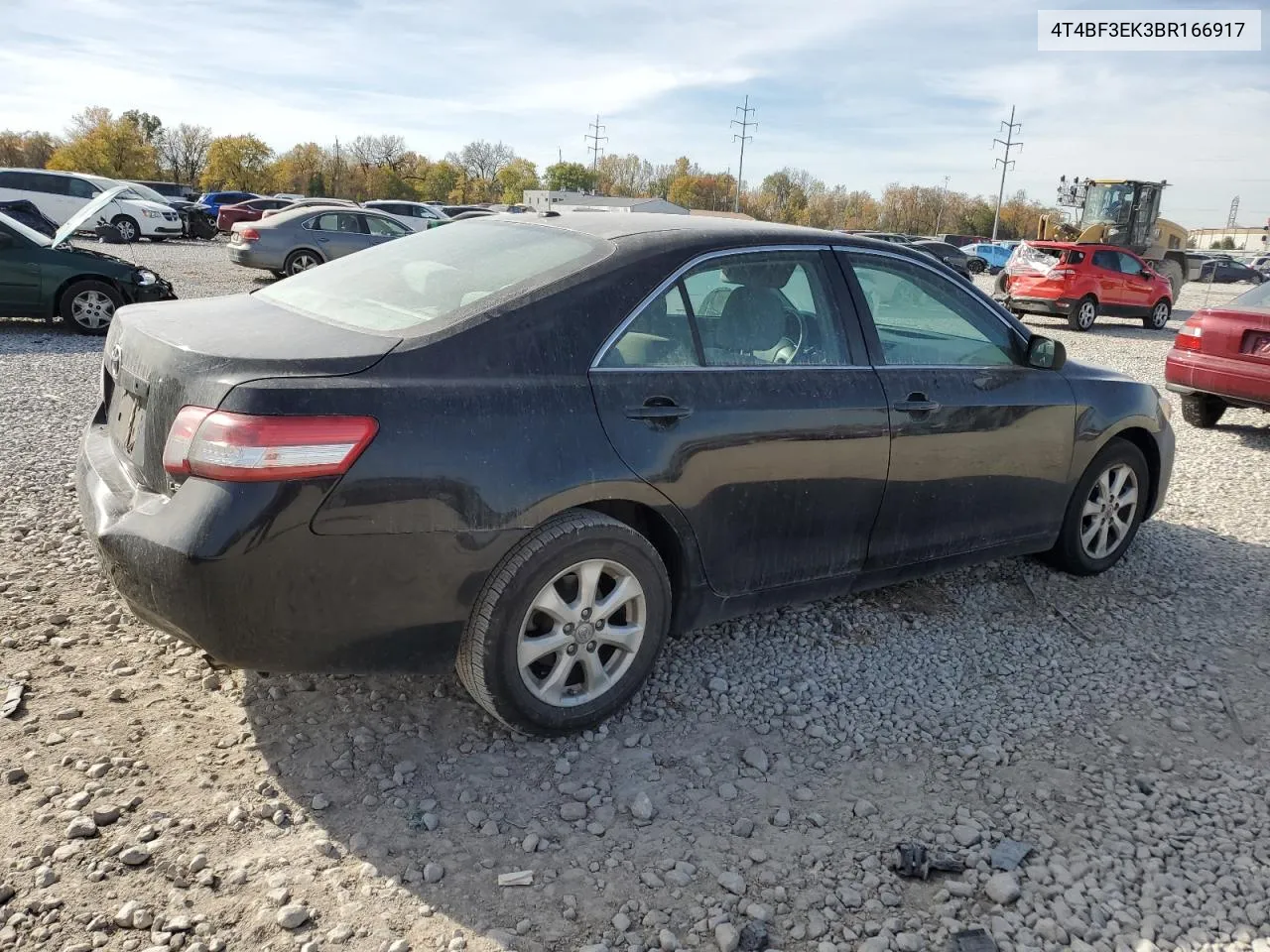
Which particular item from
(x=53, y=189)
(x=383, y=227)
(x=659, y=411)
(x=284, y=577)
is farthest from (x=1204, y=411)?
(x=53, y=189)

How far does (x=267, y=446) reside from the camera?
8.29ft

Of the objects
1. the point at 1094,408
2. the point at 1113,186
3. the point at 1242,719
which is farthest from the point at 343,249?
the point at 1113,186

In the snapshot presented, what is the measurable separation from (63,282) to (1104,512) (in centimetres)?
1091

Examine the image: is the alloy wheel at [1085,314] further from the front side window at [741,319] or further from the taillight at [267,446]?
the taillight at [267,446]

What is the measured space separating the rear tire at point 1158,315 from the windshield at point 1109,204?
9.65 m

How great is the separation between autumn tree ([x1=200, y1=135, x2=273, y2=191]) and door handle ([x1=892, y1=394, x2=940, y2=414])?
266 ft

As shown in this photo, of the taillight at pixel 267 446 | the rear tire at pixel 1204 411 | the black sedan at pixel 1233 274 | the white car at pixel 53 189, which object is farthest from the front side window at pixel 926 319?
the black sedan at pixel 1233 274

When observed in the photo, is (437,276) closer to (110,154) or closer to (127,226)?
(127,226)

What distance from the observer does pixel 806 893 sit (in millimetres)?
2535

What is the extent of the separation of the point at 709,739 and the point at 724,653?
2.11 feet

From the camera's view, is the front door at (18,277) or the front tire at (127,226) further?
the front tire at (127,226)

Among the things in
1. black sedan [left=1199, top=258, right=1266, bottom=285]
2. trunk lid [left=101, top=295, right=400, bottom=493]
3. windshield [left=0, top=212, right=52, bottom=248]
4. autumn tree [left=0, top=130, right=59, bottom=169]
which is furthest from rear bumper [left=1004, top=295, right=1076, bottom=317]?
autumn tree [left=0, top=130, right=59, bottom=169]

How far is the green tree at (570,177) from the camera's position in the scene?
348ft

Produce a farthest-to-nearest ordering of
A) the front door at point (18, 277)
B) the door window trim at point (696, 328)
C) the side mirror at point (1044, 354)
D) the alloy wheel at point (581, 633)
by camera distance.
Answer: the front door at point (18, 277) → the side mirror at point (1044, 354) → the door window trim at point (696, 328) → the alloy wheel at point (581, 633)
